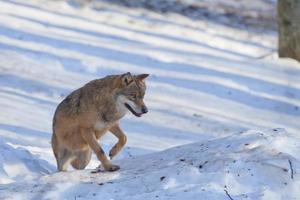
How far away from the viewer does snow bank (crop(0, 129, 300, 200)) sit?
20.2 ft

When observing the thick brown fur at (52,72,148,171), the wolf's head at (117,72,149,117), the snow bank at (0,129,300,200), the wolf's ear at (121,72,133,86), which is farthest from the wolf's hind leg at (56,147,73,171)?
the snow bank at (0,129,300,200)

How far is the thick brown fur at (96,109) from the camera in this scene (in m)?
7.96

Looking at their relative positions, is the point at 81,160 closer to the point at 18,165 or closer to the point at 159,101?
the point at 18,165

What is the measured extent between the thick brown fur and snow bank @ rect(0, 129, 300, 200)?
838 mm

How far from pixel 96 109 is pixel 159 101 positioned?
18.9 ft

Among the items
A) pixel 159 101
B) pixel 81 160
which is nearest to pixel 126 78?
pixel 81 160

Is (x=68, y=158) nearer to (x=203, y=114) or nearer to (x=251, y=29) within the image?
(x=203, y=114)

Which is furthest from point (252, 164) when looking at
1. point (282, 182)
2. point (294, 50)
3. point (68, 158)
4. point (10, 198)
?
point (294, 50)

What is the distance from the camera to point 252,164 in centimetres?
645

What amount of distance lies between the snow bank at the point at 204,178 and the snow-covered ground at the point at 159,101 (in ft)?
0.03

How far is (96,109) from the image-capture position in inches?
316

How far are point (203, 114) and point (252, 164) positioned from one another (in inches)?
271

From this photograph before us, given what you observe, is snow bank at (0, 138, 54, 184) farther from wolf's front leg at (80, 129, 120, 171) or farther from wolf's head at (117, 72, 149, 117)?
wolf's head at (117, 72, 149, 117)

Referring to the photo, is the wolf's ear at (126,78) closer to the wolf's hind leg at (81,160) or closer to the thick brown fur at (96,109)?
the thick brown fur at (96,109)
